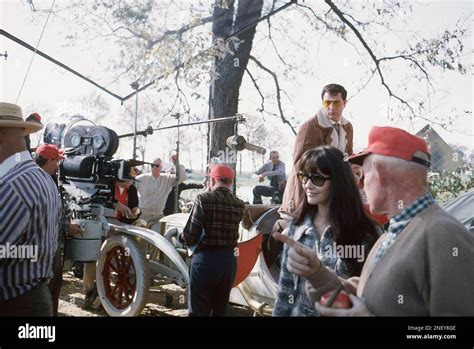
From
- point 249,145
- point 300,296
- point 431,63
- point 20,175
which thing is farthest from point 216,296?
point 431,63

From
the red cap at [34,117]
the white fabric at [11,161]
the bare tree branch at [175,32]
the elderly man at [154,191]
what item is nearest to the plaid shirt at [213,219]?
the white fabric at [11,161]

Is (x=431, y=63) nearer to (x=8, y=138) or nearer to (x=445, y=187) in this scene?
(x=445, y=187)

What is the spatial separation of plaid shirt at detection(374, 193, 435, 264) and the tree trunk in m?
2.81

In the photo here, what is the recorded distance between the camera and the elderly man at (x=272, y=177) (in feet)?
16.4

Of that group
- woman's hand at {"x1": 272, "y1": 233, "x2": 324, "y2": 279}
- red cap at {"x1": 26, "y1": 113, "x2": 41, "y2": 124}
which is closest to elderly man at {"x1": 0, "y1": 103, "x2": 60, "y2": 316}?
woman's hand at {"x1": 272, "y1": 233, "x2": 324, "y2": 279}

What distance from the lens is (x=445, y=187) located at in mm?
4617

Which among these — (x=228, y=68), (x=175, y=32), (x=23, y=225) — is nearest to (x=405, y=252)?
(x=23, y=225)

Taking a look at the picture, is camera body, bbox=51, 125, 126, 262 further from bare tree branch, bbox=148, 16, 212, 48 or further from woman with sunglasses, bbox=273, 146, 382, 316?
woman with sunglasses, bbox=273, 146, 382, 316

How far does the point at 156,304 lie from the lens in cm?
427

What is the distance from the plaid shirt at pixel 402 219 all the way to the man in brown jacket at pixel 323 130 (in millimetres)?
1392

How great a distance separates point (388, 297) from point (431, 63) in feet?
11.3

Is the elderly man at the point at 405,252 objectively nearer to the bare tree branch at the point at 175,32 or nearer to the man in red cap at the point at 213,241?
the man in red cap at the point at 213,241

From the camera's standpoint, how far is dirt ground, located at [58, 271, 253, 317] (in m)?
3.90

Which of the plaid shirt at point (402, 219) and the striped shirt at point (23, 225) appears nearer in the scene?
the plaid shirt at point (402, 219)
